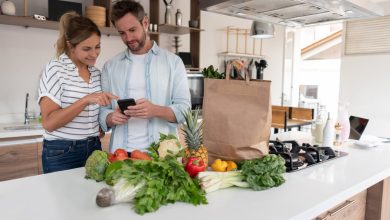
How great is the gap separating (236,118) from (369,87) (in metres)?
4.28

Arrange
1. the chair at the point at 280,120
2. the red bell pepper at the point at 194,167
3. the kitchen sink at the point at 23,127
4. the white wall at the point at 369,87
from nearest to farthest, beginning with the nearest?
the red bell pepper at the point at 194,167 < the kitchen sink at the point at 23,127 < the chair at the point at 280,120 < the white wall at the point at 369,87

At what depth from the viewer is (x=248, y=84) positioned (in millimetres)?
1242

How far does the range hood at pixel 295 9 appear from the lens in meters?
1.57

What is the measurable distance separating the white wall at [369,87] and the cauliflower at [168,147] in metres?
4.40

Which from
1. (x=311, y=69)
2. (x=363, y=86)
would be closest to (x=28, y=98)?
(x=363, y=86)

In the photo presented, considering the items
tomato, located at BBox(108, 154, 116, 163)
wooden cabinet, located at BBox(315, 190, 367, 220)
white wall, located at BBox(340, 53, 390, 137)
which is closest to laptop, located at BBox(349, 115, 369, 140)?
wooden cabinet, located at BBox(315, 190, 367, 220)

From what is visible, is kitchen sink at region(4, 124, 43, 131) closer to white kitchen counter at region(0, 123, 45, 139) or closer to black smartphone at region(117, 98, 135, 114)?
white kitchen counter at region(0, 123, 45, 139)

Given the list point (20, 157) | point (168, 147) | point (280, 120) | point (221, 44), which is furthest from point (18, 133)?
point (221, 44)

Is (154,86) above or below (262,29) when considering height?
below

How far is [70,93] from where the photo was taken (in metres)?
1.52

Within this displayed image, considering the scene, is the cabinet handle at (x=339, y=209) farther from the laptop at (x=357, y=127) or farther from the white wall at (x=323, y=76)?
the white wall at (x=323, y=76)

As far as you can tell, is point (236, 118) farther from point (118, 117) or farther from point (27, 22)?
point (27, 22)

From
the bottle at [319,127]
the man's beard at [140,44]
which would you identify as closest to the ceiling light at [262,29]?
the bottle at [319,127]

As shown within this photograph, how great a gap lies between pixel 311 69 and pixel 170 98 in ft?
27.3
